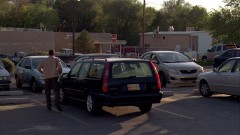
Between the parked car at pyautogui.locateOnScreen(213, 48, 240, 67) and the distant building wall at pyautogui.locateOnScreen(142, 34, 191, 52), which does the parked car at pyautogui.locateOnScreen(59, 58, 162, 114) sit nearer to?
the parked car at pyautogui.locateOnScreen(213, 48, 240, 67)

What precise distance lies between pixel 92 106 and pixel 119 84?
0.99m

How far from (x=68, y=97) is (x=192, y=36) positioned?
46.9 m

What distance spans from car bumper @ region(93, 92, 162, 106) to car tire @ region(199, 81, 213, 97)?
14.3ft

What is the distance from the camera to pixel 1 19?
3120 inches

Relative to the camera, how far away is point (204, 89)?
1636 centimetres

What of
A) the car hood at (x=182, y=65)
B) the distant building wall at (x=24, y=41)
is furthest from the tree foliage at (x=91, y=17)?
the car hood at (x=182, y=65)

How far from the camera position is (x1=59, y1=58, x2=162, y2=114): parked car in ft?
39.0

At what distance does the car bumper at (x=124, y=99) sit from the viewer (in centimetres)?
1179

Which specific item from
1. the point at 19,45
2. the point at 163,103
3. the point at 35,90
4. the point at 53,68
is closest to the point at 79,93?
the point at 53,68

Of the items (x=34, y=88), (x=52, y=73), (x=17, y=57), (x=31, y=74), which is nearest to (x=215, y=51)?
(x=17, y=57)

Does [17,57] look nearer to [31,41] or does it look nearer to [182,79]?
[31,41]

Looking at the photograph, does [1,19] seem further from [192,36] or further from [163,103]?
[163,103]

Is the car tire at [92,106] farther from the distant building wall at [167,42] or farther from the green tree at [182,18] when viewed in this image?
the green tree at [182,18]

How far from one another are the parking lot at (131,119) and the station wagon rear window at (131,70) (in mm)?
1097
